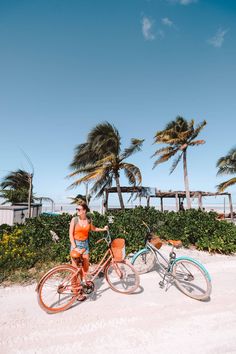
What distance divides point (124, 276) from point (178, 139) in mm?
14622

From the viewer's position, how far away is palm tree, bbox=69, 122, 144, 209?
1462cm

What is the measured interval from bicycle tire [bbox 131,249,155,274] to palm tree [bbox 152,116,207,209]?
13036 millimetres

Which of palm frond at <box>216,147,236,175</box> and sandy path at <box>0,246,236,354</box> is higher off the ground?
palm frond at <box>216,147,236,175</box>

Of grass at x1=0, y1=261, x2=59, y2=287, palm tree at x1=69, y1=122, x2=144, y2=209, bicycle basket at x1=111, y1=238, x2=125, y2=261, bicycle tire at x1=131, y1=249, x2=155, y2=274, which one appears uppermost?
palm tree at x1=69, y1=122, x2=144, y2=209

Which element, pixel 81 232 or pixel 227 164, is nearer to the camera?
pixel 81 232

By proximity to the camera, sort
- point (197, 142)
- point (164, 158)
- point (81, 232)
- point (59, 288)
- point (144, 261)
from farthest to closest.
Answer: point (164, 158), point (197, 142), point (144, 261), point (81, 232), point (59, 288)

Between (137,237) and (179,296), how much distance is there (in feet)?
7.93

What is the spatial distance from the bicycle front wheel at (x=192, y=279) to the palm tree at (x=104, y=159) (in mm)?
10177

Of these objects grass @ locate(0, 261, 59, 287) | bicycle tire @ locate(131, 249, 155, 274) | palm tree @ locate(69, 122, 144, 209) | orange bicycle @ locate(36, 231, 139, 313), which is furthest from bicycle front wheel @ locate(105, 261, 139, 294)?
palm tree @ locate(69, 122, 144, 209)

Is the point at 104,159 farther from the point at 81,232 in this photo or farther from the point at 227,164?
the point at 227,164

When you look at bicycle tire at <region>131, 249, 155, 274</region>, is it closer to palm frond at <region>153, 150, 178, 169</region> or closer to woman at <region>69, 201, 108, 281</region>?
woman at <region>69, 201, 108, 281</region>

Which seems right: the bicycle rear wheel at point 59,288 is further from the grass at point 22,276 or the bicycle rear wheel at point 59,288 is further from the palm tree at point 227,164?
the palm tree at point 227,164

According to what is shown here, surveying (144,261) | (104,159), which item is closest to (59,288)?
(144,261)

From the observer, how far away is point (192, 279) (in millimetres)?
3756
